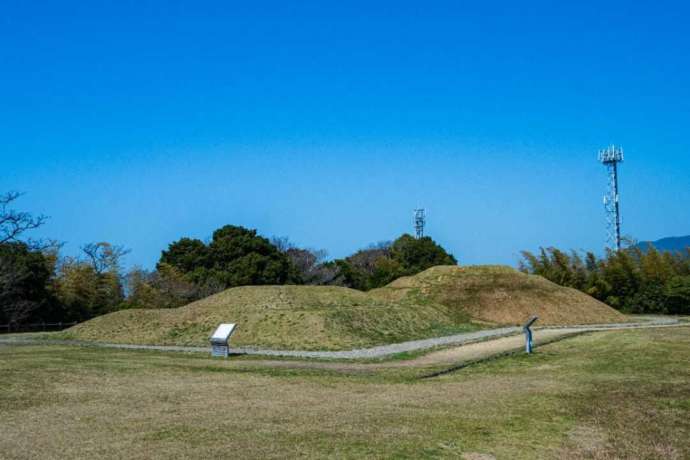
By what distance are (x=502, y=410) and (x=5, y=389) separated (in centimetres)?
758

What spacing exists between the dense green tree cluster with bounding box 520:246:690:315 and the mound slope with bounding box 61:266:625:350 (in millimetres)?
5165

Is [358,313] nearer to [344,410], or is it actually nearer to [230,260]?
[344,410]

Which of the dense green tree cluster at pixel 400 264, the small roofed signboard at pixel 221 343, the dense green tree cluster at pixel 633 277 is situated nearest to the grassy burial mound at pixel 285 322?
the small roofed signboard at pixel 221 343

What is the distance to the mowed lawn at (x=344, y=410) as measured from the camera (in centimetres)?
733

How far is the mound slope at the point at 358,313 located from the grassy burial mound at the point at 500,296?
0.05 m

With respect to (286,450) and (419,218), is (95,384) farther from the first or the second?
(419,218)

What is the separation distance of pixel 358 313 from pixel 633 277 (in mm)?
20593

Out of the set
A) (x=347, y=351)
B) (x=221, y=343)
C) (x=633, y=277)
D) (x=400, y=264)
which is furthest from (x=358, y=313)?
(x=400, y=264)

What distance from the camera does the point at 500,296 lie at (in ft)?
108

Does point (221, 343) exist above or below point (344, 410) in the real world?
above

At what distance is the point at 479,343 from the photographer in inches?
822

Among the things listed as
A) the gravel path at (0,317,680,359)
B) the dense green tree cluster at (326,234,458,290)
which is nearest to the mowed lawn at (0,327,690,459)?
the gravel path at (0,317,680,359)

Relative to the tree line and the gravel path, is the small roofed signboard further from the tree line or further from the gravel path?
the tree line

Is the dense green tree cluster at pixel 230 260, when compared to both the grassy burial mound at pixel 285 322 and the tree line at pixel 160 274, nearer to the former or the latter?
the tree line at pixel 160 274
